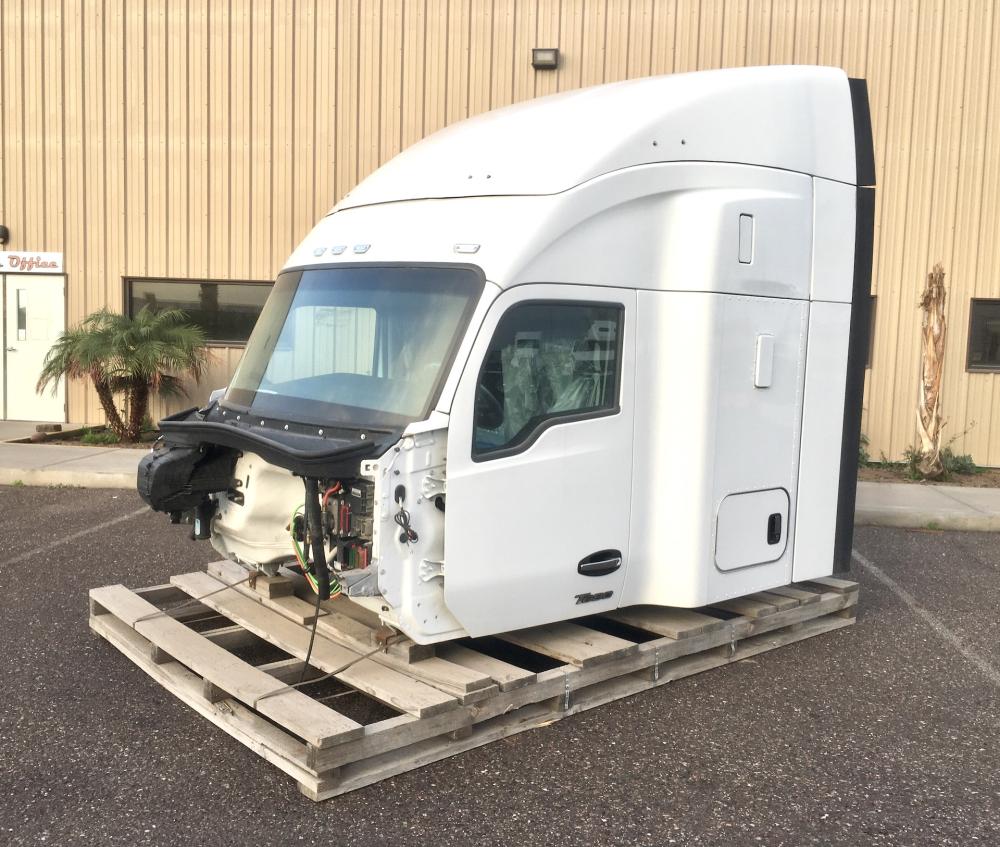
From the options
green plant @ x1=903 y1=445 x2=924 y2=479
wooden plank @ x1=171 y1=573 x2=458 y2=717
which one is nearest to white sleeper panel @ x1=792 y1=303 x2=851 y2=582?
wooden plank @ x1=171 y1=573 x2=458 y2=717

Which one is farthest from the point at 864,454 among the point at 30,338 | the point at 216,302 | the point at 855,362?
the point at 30,338

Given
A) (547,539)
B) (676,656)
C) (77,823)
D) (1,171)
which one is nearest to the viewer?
(77,823)

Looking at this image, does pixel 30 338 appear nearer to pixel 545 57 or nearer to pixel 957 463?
pixel 545 57

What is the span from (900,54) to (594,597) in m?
10.5

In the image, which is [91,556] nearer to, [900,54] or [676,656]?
[676,656]

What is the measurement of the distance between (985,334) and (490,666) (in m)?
10.6

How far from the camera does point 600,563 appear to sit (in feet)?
15.9

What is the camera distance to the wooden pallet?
4000 mm

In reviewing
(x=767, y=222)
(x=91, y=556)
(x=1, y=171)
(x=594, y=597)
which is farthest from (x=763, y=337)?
(x=1, y=171)

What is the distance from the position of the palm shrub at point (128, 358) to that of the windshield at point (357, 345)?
7597 millimetres

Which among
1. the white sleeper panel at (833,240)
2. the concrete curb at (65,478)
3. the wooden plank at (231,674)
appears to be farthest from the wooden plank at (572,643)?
the concrete curb at (65,478)

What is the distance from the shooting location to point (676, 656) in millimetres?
5113

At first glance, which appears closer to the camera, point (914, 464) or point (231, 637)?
point (231, 637)

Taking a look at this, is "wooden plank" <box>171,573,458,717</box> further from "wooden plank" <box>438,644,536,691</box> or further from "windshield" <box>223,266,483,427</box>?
"windshield" <box>223,266,483,427</box>
